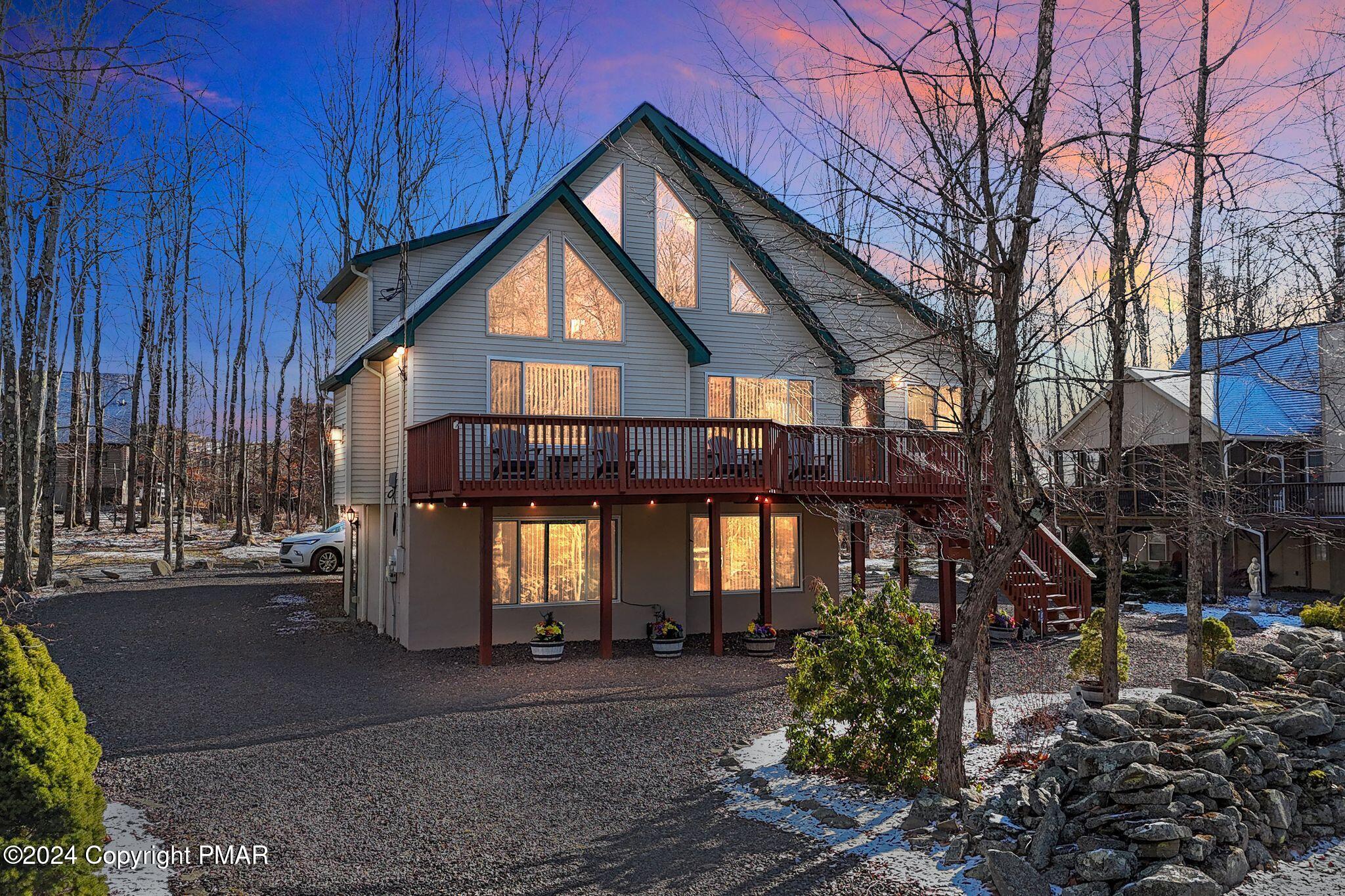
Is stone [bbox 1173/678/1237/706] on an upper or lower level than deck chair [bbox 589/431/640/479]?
lower

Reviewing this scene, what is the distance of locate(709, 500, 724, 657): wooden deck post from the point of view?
15.3 meters

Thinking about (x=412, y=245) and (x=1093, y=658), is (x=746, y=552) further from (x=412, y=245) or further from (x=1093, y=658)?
(x=412, y=245)

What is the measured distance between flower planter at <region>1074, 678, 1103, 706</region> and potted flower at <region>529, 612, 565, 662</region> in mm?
7731

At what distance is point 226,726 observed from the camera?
33.7ft

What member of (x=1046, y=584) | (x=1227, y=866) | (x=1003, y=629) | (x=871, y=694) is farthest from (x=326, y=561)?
(x=1227, y=866)

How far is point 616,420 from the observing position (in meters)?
14.6

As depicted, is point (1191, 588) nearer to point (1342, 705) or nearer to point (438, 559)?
point (1342, 705)

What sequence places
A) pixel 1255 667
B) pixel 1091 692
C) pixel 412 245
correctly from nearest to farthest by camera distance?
pixel 1255 667 < pixel 1091 692 < pixel 412 245

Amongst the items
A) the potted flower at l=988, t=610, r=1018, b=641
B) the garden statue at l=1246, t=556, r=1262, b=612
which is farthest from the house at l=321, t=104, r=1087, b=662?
the garden statue at l=1246, t=556, r=1262, b=612

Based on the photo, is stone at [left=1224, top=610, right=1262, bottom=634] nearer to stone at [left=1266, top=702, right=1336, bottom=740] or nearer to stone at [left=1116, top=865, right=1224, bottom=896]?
stone at [left=1266, top=702, right=1336, bottom=740]

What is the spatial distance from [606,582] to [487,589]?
1.94 metres

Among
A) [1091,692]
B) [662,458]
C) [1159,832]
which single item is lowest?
[1091,692]

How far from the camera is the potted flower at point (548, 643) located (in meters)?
14.5

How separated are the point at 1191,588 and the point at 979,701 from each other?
10.9ft
